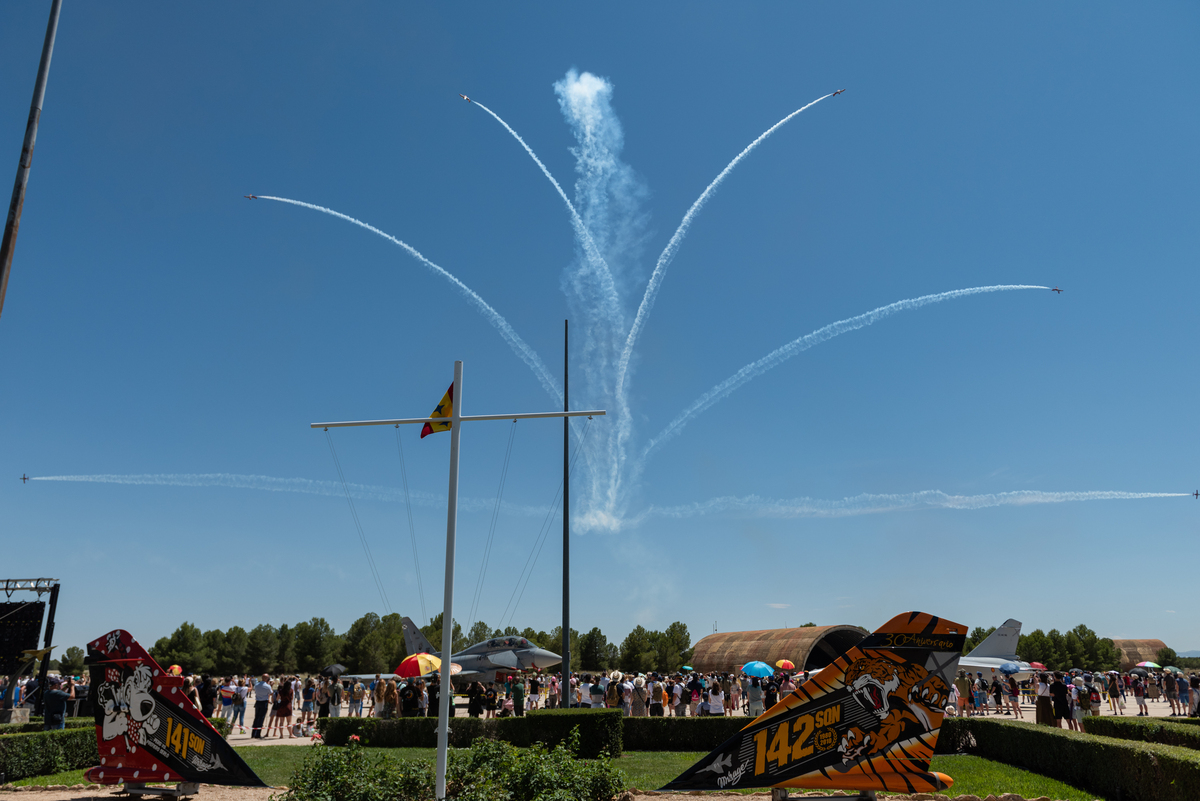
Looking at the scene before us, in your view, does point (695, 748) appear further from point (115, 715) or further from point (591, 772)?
point (115, 715)

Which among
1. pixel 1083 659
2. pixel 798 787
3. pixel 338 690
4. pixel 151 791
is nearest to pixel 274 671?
pixel 338 690

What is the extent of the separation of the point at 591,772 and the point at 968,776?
898cm

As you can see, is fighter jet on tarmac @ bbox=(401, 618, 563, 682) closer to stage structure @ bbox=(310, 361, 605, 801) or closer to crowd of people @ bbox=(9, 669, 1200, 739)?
crowd of people @ bbox=(9, 669, 1200, 739)

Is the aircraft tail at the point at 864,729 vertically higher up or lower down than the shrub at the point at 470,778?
higher up

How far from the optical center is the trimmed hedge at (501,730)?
18.0 metres

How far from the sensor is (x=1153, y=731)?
15445 millimetres

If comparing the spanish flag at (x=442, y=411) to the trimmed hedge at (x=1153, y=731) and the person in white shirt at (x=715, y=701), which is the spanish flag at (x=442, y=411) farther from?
the person in white shirt at (x=715, y=701)

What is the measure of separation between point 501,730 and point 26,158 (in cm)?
1665

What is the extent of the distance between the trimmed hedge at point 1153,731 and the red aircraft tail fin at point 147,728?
16777 millimetres

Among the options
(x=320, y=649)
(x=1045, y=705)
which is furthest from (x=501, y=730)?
(x=320, y=649)

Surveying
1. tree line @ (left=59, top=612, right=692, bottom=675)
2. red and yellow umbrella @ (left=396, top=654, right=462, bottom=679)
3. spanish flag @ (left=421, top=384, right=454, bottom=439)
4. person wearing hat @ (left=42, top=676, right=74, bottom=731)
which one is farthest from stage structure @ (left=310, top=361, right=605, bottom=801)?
tree line @ (left=59, top=612, right=692, bottom=675)

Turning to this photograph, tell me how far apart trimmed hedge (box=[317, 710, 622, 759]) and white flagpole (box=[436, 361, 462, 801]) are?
27.4 feet

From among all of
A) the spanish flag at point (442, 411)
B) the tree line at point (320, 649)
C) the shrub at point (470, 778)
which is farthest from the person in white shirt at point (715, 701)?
the tree line at point (320, 649)

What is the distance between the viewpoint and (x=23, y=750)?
15.2 meters
